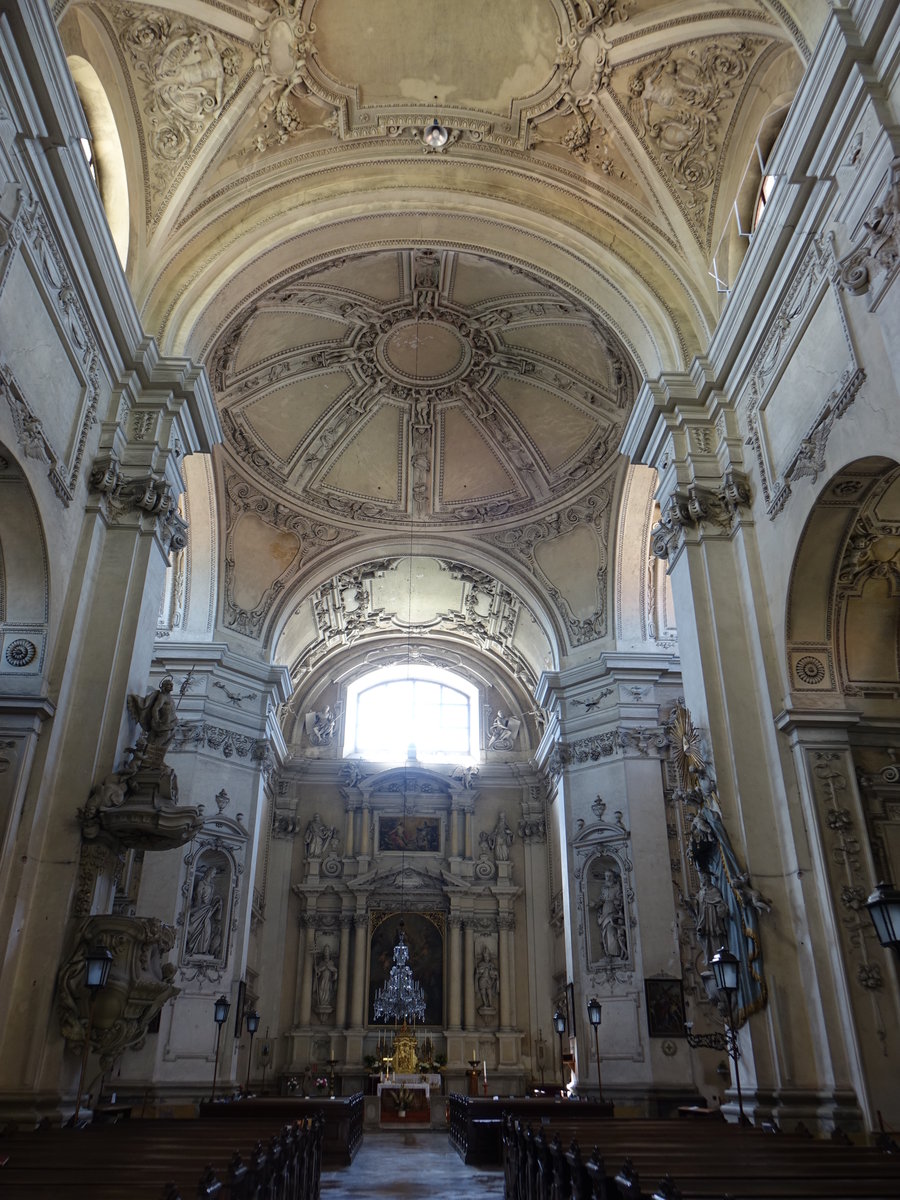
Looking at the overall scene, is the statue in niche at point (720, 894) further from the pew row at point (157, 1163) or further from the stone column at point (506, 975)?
the stone column at point (506, 975)

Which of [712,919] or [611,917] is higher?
[611,917]

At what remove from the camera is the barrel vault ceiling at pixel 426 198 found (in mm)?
11734

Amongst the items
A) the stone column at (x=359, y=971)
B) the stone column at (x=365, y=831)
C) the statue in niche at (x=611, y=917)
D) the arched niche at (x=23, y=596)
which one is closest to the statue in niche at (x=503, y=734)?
the stone column at (x=365, y=831)

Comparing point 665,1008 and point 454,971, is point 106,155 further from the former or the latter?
point 454,971

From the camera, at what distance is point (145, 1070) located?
14.7 metres

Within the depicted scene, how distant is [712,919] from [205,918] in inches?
404

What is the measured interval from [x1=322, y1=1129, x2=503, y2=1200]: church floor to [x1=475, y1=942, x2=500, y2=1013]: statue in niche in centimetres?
708

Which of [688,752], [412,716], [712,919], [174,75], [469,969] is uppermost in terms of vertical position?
[174,75]

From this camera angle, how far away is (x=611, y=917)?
1717cm

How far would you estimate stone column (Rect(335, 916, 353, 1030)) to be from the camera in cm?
2175

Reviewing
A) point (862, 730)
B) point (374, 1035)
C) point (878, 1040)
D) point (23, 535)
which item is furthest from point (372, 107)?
point (374, 1035)

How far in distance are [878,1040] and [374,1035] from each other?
51.1ft

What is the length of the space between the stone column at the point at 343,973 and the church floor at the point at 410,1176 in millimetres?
6742

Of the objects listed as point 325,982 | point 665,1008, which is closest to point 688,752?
point 665,1008
